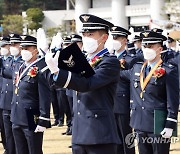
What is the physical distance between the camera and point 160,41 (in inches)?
263

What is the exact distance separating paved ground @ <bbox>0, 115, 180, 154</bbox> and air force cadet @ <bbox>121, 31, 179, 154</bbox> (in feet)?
9.91

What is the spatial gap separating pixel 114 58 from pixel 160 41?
5.31ft

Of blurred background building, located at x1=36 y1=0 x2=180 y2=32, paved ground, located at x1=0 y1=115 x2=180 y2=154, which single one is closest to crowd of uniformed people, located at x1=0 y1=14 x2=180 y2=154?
paved ground, located at x1=0 y1=115 x2=180 y2=154

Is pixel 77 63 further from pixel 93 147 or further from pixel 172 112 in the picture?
pixel 172 112

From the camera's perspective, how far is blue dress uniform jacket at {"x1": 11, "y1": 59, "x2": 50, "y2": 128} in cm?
692

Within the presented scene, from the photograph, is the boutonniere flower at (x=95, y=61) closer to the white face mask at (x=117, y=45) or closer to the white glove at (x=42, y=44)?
the white glove at (x=42, y=44)

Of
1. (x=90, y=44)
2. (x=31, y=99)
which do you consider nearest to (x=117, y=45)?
(x=31, y=99)

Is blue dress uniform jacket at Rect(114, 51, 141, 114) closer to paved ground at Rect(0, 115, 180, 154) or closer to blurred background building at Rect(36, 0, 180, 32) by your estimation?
paved ground at Rect(0, 115, 180, 154)

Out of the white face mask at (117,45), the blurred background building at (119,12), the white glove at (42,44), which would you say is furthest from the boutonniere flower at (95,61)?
the blurred background building at (119,12)

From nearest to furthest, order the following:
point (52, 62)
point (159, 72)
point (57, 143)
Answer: point (52, 62) < point (159, 72) < point (57, 143)

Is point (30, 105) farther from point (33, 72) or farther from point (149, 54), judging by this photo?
point (149, 54)

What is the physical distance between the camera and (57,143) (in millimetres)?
10781

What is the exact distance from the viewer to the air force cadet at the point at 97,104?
5.11 metres

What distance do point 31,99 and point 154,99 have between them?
5.25 feet
